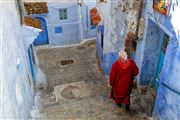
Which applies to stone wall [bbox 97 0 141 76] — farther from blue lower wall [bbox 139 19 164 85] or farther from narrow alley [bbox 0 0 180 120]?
blue lower wall [bbox 139 19 164 85]

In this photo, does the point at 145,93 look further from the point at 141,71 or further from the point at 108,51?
the point at 108,51

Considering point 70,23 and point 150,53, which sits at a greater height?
point 150,53

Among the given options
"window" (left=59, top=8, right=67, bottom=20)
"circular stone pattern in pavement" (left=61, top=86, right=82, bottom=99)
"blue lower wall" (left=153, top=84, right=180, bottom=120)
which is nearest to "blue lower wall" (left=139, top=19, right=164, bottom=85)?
"blue lower wall" (left=153, top=84, right=180, bottom=120)

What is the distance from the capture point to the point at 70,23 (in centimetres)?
1348

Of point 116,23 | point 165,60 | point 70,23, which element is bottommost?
point 70,23

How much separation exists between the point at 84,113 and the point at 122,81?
5.60 feet

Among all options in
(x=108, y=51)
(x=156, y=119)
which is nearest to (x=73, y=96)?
(x=108, y=51)

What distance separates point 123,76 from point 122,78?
0.08m

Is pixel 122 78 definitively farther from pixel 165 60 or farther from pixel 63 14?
pixel 63 14

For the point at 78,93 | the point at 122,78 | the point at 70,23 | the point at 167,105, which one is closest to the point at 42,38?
the point at 70,23

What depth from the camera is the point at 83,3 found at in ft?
42.5

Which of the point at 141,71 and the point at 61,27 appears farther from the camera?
the point at 61,27

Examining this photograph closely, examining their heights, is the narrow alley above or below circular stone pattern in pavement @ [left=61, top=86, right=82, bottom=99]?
above

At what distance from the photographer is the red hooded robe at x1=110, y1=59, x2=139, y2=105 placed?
6.82 m
